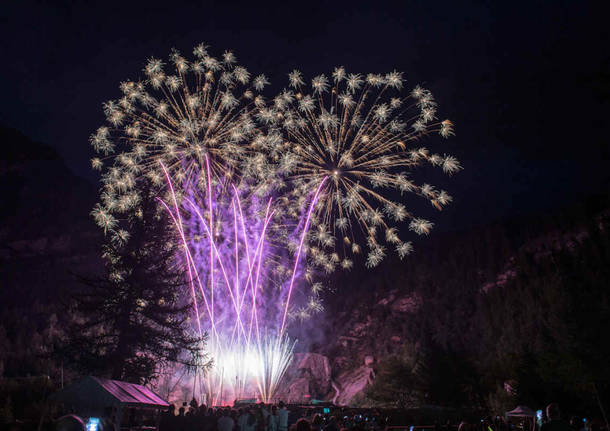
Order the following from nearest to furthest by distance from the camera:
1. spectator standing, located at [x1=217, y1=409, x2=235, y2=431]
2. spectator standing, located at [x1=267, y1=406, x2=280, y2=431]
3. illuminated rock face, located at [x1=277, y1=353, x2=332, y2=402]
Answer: spectator standing, located at [x1=217, y1=409, x2=235, y2=431], spectator standing, located at [x1=267, y1=406, x2=280, y2=431], illuminated rock face, located at [x1=277, y1=353, x2=332, y2=402]

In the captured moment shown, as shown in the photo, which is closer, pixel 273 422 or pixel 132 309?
pixel 273 422

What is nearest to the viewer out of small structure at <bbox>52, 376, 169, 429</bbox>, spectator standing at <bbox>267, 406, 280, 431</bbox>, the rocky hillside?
small structure at <bbox>52, 376, 169, 429</bbox>

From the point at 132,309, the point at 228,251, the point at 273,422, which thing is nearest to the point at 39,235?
the point at 228,251

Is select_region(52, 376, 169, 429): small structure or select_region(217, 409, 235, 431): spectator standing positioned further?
select_region(217, 409, 235, 431): spectator standing

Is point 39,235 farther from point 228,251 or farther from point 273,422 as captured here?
point 273,422

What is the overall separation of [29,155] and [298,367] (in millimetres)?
107608

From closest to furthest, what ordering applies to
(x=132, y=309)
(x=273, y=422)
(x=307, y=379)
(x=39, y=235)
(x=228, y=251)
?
(x=273, y=422) → (x=132, y=309) → (x=228, y=251) → (x=307, y=379) → (x=39, y=235)

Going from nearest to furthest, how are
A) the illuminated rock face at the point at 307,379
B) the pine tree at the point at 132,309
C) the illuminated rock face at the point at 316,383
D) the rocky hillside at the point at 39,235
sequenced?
the pine tree at the point at 132,309 < the illuminated rock face at the point at 316,383 < the illuminated rock face at the point at 307,379 < the rocky hillside at the point at 39,235

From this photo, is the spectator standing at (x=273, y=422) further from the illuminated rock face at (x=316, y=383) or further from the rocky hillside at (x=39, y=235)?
the rocky hillside at (x=39, y=235)

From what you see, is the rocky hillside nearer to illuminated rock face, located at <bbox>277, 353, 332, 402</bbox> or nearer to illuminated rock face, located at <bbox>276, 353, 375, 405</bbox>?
illuminated rock face, located at <bbox>277, 353, 332, 402</bbox>

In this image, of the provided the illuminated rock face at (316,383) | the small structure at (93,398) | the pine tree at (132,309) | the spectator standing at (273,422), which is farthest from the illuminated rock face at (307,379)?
the small structure at (93,398)

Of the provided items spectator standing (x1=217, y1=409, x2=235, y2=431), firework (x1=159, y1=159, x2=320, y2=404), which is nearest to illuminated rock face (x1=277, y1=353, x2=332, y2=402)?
firework (x1=159, y1=159, x2=320, y2=404)

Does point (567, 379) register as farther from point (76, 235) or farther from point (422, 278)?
point (76, 235)

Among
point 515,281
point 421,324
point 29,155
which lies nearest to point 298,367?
point 421,324
